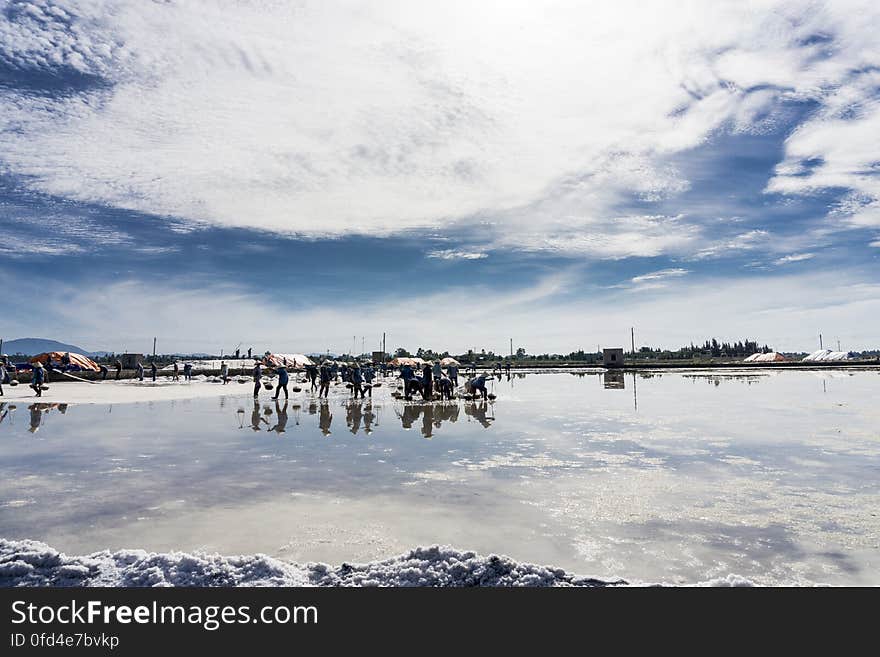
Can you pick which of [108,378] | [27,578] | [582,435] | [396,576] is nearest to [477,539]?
[396,576]

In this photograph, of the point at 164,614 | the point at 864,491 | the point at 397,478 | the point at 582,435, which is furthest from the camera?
the point at 582,435

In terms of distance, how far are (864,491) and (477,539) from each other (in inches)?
249

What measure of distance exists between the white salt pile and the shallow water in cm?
42

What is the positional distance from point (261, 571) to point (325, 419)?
490 inches

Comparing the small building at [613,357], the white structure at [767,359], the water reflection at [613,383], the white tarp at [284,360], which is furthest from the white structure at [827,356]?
the white tarp at [284,360]

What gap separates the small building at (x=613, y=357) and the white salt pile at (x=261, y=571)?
254 ft

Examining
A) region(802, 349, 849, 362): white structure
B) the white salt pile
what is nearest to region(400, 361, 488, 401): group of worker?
the white salt pile

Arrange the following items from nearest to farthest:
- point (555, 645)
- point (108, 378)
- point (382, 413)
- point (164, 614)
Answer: point (555, 645), point (164, 614), point (382, 413), point (108, 378)

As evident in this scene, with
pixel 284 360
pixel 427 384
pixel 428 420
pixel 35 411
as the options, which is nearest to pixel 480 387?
pixel 427 384

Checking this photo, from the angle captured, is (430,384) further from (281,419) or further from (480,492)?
(480,492)

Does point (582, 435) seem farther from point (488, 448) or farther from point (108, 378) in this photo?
point (108, 378)

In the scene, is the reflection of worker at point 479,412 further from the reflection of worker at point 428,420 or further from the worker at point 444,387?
the worker at point 444,387

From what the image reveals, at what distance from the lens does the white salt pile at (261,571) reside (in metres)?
4.45

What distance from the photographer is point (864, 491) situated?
748 centimetres
